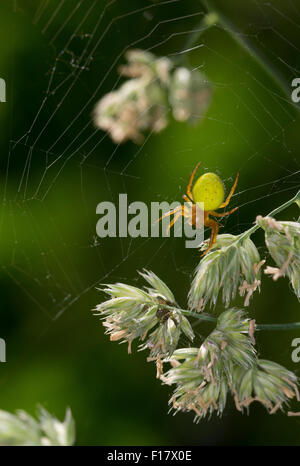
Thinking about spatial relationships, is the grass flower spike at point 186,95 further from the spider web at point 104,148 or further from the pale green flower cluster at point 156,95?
the spider web at point 104,148

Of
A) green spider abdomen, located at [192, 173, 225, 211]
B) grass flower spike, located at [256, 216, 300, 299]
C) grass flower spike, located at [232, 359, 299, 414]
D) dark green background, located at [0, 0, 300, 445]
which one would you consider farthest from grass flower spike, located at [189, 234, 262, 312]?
dark green background, located at [0, 0, 300, 445]

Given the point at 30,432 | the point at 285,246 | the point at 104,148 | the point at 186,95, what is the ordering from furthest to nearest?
the point at 104,148 < the point at 186,95 < the point at 285,246 < the point at 30,432

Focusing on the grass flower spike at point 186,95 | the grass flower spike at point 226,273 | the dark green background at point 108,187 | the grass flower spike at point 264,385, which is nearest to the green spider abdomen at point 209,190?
the grass flower spike at point 186,95

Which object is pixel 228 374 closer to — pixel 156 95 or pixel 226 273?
pixel 226 273

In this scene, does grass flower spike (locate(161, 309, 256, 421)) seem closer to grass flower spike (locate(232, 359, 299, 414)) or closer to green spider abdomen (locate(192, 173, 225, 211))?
grass flower spike (locate(232, 359, 299, 414))

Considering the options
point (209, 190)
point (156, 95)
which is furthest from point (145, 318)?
point (156, 95)

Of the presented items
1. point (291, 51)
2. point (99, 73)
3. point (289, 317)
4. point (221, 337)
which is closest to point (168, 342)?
point (221, 337)
